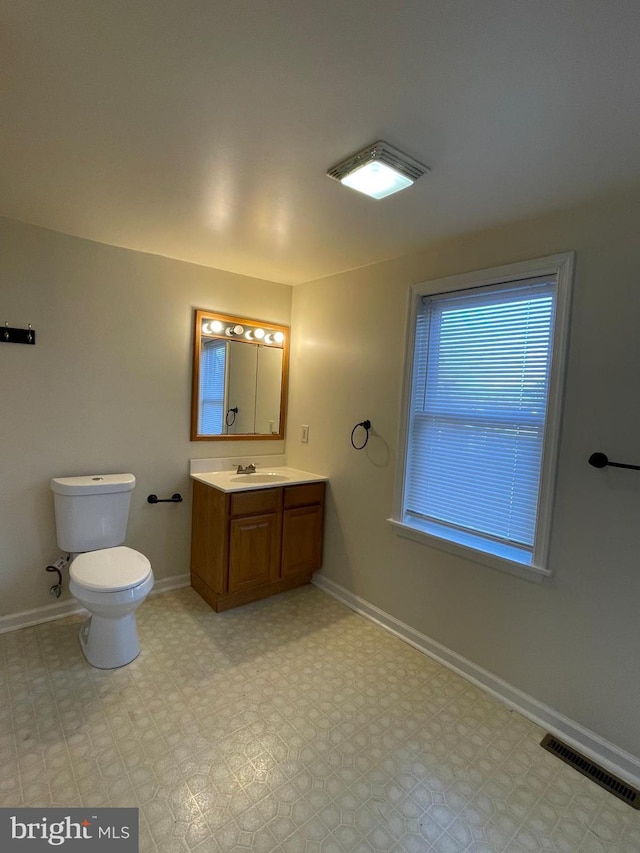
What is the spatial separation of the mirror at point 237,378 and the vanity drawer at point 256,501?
621 mm

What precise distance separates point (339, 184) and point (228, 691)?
230cm

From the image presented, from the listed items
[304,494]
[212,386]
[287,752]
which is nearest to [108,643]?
[287,752]

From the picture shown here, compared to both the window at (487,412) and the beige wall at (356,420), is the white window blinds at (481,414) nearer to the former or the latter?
the window at (487,412)

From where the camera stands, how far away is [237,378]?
308cm

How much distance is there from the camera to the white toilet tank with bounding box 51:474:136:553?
7.61 ft

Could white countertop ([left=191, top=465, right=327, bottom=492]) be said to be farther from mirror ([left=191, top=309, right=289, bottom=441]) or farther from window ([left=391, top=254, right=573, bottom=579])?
window ([left=391, top=254, right=573, bottom=579])

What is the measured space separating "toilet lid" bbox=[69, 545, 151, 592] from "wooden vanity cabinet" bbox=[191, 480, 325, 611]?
522 mm

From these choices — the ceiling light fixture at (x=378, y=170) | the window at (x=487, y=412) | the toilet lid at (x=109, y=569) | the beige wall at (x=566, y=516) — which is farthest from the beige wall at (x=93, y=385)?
the ceiling light fixture at (x=378, y=170)

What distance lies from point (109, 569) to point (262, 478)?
1.15 metres

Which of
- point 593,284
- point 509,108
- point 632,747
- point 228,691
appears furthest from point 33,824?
point 593,284

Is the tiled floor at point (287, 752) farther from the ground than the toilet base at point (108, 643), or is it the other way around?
the toilet base at point (108, 643)

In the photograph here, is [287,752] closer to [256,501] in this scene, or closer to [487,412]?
[256,501]

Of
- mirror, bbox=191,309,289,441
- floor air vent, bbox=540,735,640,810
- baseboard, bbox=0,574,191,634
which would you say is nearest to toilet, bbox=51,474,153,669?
baseboard, bbox=0,574,191,634

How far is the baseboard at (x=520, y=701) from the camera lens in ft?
5.38
